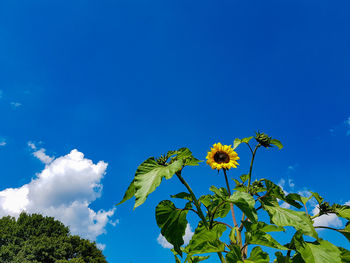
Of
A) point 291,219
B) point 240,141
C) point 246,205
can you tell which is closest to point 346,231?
point 291,219

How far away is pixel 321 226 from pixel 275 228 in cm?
46

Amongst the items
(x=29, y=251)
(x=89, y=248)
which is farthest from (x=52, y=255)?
(x=89, y=248)

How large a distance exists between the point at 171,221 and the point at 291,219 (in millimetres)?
790

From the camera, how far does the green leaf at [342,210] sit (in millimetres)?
1921

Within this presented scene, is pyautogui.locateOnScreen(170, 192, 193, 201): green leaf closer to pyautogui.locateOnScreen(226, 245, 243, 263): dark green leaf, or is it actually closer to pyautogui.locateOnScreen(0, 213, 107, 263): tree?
pyautogui.locateOnScreen(226, 245, 243, 263): dark green leaf

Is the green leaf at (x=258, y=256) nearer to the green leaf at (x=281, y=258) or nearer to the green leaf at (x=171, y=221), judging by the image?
the green leaf at (x=281, y=258)

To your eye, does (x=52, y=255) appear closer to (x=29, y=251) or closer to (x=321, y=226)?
(x=29, y=251)

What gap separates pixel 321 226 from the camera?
6.17ft

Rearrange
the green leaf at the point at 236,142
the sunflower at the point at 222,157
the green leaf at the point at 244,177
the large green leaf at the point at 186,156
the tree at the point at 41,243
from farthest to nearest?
the tree at the point at 41,243, the green leaf at the point at 244,177, the sunflower at the point at 222,157, the green leaf at the point at 236,142, the large green leaf at the point at 186,156

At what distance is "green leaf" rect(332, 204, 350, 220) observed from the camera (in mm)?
1921

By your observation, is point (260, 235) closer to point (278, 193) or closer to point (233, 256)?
point (233, 256)

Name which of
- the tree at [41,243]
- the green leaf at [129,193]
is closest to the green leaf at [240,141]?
the green leaf at [129,193]

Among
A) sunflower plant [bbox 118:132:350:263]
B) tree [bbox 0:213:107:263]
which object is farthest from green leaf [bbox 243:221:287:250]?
tree [bbox 0:213:107:263]

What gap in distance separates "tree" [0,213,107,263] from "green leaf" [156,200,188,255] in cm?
2592
